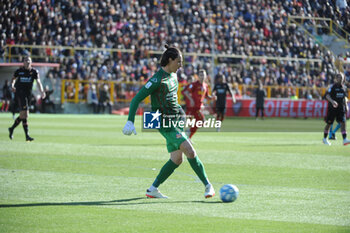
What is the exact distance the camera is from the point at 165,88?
8.37 metres

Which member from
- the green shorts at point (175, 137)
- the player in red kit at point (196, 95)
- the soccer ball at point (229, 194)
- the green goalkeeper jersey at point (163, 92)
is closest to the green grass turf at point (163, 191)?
the soccer ball at point (229, 194)

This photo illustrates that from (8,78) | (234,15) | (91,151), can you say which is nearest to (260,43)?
(234,15)

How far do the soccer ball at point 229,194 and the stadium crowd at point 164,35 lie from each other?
31.4 m

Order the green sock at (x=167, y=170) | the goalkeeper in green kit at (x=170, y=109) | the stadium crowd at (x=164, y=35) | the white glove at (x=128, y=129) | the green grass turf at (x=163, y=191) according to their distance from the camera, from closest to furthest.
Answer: the green grass turf at (x=163, y=191)
the white glove at (x=128, y=129)
the goalkeeper in green kit at (x=170, y=109)
the green sock at (x=167, y=170)
the stadium crowd at (x=164, y=35)

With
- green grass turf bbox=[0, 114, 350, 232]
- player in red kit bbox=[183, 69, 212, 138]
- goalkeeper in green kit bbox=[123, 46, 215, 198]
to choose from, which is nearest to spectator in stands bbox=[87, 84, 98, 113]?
player in red kit bbox=[183, 69, 212, 138]

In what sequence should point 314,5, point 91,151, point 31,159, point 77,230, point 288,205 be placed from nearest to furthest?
1. point 77,230
2. point 288,205
3. point 31,159
4. point 91,151
5. point 314,5

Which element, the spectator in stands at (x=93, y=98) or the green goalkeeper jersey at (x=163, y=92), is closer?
the green goalkeeper jersey at (x=163, y=92)

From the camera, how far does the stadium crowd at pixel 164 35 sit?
41.2 m

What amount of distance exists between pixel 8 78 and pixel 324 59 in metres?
22.6

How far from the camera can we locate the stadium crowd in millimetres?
41188

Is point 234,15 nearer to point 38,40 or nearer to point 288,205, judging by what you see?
point 38,40

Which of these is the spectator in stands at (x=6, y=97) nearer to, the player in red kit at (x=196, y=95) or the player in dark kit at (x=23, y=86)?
the player in dark kit at (x=23, y=86)

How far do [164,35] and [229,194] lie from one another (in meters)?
37.0

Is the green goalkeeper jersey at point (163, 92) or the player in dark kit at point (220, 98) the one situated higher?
the green goalkeeper jersey at point (163, 92)
